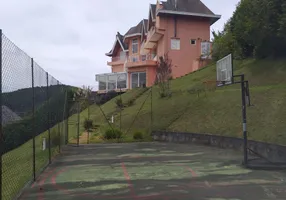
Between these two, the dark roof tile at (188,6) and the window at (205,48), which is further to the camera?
the window at (205,48)

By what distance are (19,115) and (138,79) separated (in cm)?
3453

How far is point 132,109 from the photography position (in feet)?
86.6

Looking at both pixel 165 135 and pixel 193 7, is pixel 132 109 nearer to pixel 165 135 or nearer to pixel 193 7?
pixel 165 135

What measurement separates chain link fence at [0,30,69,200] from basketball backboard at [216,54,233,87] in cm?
587

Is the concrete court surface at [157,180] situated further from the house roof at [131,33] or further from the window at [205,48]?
the house roof at [131,33]

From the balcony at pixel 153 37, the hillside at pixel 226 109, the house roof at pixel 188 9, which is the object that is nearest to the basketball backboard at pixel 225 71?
the hillside at pixel 226 109

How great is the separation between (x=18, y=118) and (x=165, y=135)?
1358 centimetres

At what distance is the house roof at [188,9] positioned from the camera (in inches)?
1497

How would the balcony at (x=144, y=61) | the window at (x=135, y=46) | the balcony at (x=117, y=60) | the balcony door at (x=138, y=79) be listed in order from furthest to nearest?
the balcony at (x=117, y=60), the window at (x=135, y=46), the balcony door at (x=138, y=79), the balcony at (x=144, y=61)

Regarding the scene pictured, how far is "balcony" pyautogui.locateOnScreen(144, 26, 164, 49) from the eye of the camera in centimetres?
3772

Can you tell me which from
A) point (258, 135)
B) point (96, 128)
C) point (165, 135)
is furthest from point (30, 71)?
point (96, 128)

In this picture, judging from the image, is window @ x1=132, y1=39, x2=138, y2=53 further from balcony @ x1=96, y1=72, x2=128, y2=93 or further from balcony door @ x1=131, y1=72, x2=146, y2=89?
balcony door @ x1=131, y1=72, x2=146, y2=89

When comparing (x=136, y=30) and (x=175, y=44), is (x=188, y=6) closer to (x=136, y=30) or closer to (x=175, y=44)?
(x=175, y=44)

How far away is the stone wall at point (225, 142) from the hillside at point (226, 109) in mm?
613
